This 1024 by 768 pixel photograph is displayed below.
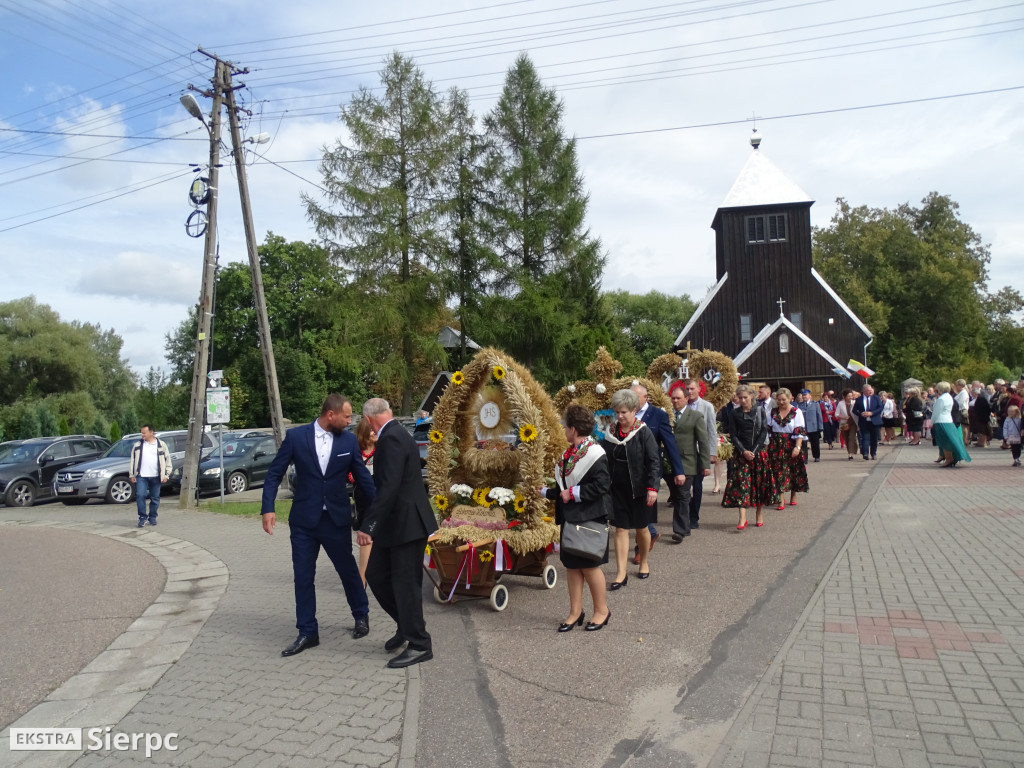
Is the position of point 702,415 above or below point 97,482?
above

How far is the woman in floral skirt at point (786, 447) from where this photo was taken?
1097 centimetres

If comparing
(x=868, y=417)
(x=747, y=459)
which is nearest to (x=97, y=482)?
(x=747, y=459)

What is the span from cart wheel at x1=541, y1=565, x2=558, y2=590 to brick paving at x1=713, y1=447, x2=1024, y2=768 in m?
2.40

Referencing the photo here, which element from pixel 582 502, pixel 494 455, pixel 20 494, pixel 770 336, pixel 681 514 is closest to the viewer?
pixel 582 502

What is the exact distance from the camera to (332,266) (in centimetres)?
3391

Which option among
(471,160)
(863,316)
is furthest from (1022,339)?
(471,160)

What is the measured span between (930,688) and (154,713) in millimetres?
4607

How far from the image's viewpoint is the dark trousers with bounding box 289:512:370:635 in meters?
6.02

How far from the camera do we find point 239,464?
20.7m

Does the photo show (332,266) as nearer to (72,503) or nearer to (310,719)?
(72,503)

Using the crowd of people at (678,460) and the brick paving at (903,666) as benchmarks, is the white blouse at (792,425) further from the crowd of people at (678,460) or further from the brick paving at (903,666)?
the brick paving at (903,666)

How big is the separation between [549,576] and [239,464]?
14812 millimetres

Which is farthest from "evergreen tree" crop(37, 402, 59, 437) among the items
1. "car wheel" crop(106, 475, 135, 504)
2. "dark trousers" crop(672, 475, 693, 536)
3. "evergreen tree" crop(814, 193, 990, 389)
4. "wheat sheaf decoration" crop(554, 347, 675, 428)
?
"evergreen tree" crop(814, 193, 990, 389)

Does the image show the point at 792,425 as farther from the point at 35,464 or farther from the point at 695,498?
the point at 35,464
